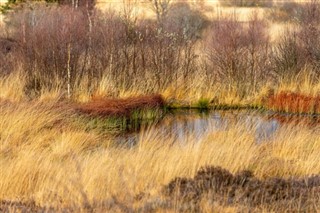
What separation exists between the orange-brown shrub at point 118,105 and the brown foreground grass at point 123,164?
986 millimetres

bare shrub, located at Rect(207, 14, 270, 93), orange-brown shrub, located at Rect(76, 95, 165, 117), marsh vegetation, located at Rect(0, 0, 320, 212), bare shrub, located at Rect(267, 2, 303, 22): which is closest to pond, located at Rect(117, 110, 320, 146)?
marsh vegetation, located at Rect(0, 0, 320, 212)

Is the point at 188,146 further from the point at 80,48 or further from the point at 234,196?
the point at 80,48

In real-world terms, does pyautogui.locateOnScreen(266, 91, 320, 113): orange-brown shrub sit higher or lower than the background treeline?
lower

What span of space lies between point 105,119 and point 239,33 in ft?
14.6

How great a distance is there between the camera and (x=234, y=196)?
6.42 m

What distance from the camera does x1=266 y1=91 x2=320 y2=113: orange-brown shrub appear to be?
14383mm

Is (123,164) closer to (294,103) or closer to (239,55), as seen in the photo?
(294,103)

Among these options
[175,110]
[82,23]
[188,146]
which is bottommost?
[175,110]

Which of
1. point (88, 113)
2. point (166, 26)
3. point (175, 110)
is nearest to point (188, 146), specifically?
point (88, 113)

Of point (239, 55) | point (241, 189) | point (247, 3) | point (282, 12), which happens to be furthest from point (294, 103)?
point (247, 3)

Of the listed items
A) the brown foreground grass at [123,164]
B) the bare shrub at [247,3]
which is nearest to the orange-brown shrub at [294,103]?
the brown foreground grass at [123,164]

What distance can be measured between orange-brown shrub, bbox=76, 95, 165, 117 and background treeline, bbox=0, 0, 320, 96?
0.87m

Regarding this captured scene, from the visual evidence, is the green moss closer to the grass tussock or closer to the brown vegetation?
the grass tussock

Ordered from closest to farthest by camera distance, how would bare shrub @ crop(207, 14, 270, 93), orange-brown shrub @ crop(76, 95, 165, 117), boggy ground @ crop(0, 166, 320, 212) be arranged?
boggy ground @ crop(0, 166, 320, 212), orange-brown shrub @ crop(76, 95, 165, 117), bare shrub @ crop(207, 14, 270, 93)
